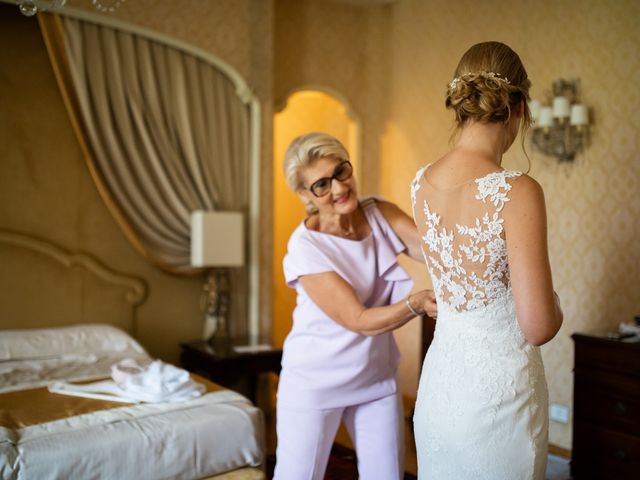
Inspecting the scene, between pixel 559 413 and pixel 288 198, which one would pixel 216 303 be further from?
pixel 559 413

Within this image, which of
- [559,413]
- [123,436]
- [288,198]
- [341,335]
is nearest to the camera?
[341,335]

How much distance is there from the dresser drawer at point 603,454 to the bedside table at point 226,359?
1784 mm

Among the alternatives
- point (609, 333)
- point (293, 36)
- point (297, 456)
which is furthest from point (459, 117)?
point (293, 36)

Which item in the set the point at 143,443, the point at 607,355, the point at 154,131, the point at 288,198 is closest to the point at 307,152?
the point at 143,443

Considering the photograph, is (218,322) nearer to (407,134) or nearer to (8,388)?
(8,388)

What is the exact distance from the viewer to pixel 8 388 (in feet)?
8.90

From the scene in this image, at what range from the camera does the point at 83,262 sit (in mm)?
3787

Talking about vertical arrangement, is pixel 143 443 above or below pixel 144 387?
below

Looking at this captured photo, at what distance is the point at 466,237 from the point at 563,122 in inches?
96.8

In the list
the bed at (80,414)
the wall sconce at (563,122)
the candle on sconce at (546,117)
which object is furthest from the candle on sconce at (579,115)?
the bed at (80,414)

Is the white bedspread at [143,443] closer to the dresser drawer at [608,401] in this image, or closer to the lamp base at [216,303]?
the lamp base at [216,303]

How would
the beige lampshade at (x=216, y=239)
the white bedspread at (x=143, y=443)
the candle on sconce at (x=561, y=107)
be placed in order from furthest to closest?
the beige lampshade at (x=216, y=239), the candle on sconce at (x=561, y=107), the white bedspread at (x=143, y=443)

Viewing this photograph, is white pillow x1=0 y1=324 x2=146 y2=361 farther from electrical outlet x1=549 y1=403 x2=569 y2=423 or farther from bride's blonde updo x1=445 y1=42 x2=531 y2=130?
bride's blonde updo x1=445 y1=42 x2=531 y2=130

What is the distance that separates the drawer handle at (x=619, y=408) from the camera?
2861mm
